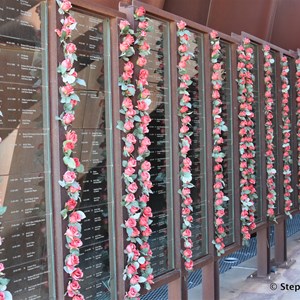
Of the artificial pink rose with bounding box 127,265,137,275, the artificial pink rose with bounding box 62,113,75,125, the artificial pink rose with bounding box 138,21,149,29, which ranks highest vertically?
the artificial pink rose with bounding box 138,21,149,29

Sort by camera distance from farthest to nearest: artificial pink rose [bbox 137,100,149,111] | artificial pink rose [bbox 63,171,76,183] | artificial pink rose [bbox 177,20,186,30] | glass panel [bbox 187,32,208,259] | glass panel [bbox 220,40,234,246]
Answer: glass panel [bbox 220,40,234,246]
glass panel [bbox 187,32,208,259]
artificial pink rose [bbox 177,20,186,30]
artificial pink rose [bbox 137,100,149,111]
artificial pink rose [bbox 63,171,76,183]

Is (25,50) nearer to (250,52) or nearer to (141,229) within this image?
(141,229)

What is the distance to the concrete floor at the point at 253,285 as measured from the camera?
5.38 m

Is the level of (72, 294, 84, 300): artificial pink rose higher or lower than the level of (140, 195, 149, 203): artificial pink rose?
lower

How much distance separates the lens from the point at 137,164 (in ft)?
11.7

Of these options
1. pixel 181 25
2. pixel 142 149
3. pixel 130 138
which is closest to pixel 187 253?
pixel 142 149

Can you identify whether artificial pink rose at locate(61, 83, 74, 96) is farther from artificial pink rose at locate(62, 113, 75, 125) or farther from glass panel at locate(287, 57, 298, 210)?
glass panel at locate(287, 57, 298, 210)

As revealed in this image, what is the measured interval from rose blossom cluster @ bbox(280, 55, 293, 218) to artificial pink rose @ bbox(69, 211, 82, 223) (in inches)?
158

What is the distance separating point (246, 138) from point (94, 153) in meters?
2.50

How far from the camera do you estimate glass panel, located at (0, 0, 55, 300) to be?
2645mm

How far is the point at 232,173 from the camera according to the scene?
16.9 feet

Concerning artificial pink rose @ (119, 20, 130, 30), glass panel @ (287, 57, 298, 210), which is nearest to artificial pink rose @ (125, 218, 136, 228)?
artificial pink rose @ (119, 20, 130, 30)

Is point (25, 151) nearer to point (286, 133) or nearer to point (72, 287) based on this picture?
point (72, 287)

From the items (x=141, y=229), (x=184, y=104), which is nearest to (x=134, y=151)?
(x=141, y=229)
